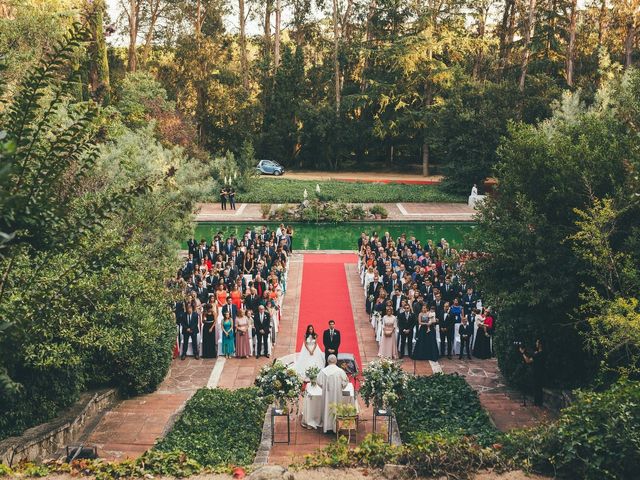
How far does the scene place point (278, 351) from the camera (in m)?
15.6

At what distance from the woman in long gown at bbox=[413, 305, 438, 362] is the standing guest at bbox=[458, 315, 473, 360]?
65cm

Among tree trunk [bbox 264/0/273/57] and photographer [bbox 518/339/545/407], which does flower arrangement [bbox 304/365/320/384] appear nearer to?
photographer [bbox 518/339/545/407]

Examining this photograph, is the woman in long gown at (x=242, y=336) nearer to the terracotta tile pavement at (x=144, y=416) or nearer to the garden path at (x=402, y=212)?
the terracotta tile pavement at (x=144, y=416)

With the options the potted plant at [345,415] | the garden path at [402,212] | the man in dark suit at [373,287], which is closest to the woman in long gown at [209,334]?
the man in dark suit at [373,287]

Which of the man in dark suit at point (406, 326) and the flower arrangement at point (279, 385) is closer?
the flower arrangement at point (279, 385)

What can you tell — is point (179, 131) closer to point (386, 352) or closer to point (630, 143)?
point (386, 352)

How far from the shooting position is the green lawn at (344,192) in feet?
124

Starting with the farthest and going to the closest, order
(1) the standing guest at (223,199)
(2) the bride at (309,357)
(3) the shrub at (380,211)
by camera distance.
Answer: (1) the standing guest at (223,199) → (3) the shrub at (380,211) → (2) the bride at (309,357)

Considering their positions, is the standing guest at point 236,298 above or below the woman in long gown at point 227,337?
above

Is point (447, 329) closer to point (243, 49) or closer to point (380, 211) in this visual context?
point (380, 211)

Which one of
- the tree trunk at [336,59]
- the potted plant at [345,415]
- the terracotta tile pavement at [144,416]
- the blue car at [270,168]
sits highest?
the tree trunk at [336,59]

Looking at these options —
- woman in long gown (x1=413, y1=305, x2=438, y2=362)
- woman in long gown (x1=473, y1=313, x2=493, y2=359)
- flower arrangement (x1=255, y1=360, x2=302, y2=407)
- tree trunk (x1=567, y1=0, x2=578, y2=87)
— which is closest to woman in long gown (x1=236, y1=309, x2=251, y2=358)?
woman in long gown (x1=413, y1=305, x2=438, y2=362)

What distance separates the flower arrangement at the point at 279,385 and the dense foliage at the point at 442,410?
181 centimetres

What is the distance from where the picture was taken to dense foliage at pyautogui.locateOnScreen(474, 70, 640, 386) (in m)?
10.9
